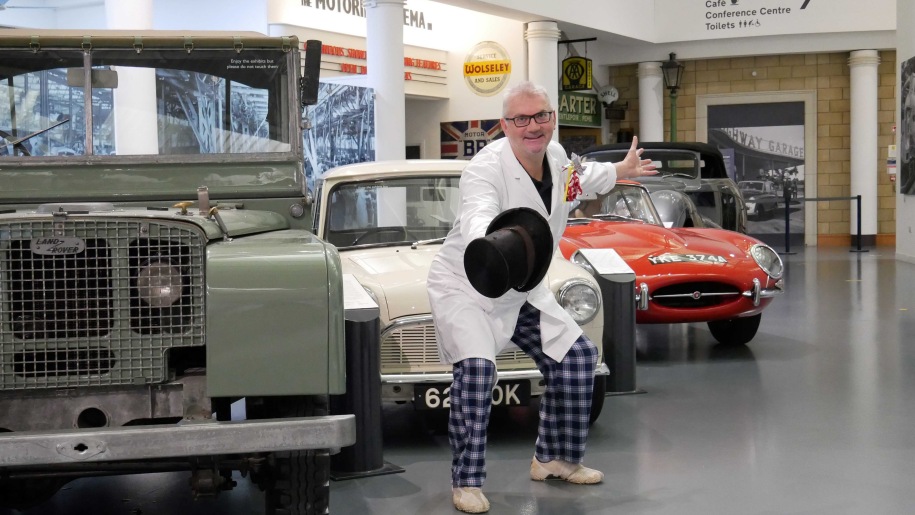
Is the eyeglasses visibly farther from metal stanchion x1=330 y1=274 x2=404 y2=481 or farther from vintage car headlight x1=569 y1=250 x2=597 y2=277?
vintage car headlight x1=569 y1=250 x2=597 y2=277

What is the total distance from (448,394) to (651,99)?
56.0ft

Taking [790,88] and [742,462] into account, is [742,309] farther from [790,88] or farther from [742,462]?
[790,88]

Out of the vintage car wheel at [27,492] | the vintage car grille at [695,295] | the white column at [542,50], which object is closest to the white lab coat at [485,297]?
the vintage car wheel at [27,492]

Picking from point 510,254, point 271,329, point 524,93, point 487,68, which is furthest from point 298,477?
point 487,68

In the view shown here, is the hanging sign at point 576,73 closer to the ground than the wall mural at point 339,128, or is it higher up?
higher up

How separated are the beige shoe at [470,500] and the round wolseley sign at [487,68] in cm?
1384

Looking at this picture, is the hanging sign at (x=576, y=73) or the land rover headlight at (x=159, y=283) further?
the hanging sign at (x=576, y=73)

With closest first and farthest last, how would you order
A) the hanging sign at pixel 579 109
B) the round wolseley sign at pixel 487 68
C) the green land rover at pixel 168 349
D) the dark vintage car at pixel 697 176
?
the green land rover at pixel 168 349 → the dark vintage car at pixel 697 176 → the round wolseley sign at pixel 487 68 → the hanging sign at pixel 579 109

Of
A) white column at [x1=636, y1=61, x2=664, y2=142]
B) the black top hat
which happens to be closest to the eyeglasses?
the black top hat

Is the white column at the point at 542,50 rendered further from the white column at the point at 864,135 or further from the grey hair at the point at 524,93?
the grey hair at the point at 524,93

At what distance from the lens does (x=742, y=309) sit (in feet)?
26.0

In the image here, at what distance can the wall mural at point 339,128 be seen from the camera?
13.6 m

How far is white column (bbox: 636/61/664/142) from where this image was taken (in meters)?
21.4

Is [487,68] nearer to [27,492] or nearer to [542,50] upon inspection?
[542,50]
